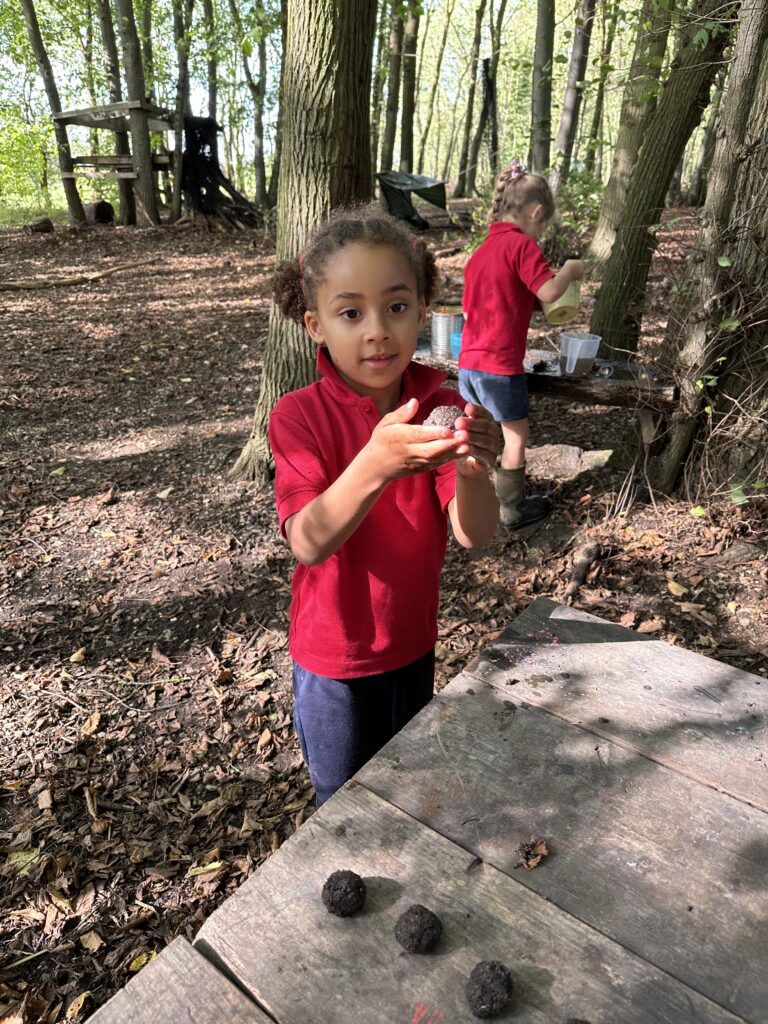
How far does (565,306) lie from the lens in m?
4.04

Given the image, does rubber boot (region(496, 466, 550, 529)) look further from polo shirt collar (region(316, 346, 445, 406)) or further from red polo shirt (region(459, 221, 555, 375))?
polo shirt collar (region(316, 346, 445, 406))

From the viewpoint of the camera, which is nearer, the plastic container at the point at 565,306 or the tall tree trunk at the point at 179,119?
the plastic container at the point at 565,306

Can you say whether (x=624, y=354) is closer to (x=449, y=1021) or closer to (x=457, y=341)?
(x=457, y=341)

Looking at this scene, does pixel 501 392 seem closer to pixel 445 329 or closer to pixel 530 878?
pixel 445 329

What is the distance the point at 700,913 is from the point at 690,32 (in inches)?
214

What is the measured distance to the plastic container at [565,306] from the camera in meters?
4.04

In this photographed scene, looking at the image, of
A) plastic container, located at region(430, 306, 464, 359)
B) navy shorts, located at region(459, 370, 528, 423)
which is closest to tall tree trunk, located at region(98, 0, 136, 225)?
plastic container, located at region(430, 306, 464, 359)

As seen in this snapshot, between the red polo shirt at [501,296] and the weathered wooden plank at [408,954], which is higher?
the red polo shirt at [501,296]

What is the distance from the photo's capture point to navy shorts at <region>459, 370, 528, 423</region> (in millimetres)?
4152

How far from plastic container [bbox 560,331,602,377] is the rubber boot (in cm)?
82

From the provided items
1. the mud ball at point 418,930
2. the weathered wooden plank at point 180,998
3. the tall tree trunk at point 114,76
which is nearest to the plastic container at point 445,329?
the mud ball at point 418,930

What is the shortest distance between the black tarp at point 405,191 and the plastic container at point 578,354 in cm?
1091

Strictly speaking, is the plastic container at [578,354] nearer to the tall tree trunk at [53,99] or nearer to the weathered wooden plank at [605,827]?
the weathered wooden plank at [605,827]

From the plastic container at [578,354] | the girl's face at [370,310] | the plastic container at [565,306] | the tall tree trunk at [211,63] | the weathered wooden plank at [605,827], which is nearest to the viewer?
the weathered wooden plank at [605,827]
